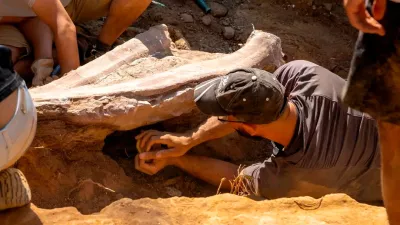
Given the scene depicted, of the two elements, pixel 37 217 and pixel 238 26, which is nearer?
pixel 37 217

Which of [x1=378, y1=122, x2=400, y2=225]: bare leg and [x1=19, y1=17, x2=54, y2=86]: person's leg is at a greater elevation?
[x1=378, y1=122, x2=400, y2=225]: bare leg

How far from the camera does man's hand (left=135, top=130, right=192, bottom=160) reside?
2938 millimetres

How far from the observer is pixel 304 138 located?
2799 millimetres

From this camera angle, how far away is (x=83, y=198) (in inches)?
109

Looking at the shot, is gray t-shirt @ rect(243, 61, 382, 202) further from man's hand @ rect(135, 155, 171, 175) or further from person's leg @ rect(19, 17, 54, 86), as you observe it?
person's leg @ rect(19, 17, 54, 86)

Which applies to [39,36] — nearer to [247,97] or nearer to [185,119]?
[185,119]

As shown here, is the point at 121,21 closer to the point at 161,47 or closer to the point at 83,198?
the point at 161,47

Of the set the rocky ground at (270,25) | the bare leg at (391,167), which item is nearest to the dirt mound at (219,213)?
the bare leg at (391,167)

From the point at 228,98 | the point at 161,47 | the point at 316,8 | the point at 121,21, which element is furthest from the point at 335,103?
the point at 316,8

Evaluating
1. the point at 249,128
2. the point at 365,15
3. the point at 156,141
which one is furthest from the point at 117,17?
the point at 365,15

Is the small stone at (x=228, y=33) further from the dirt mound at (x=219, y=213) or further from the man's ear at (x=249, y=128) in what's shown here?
the dirt mound at (x=219, y=213)

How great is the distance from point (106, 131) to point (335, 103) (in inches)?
42.1

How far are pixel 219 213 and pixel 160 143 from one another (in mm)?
632

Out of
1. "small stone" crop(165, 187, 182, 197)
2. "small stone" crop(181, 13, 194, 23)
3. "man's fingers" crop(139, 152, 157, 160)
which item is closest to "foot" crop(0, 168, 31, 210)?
"man's fingers" crop(139, 152, 157, 160)
